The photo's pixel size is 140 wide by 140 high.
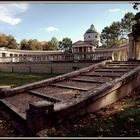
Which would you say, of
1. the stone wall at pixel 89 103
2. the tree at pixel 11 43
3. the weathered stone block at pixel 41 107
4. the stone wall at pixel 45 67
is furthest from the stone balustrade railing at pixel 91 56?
the tree at pixel 11 43

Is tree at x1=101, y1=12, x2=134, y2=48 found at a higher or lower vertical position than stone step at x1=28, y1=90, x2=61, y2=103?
higher

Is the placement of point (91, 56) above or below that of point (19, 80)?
above

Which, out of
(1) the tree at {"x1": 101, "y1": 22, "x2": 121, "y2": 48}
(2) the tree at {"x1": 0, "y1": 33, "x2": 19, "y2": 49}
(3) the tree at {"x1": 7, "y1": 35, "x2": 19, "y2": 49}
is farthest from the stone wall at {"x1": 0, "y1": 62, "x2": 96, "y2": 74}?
(1) the tree at {"x1": 101, "y1": 22, "x2": 121, "y2": 48}

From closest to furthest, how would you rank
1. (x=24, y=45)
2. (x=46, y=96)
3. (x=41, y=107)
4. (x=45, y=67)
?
(x=41, y=107), (x=46, y=96), (x=45, y=67), (x=24, y=45)

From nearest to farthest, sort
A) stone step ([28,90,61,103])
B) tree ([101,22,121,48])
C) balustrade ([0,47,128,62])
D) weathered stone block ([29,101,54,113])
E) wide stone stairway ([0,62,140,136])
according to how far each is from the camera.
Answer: weathered stone block ([29,101,54,113]) < wide stone stairway ([0,62,140,136]) < stone step ([28,90,61,103]) < balustrade ([0,47,128,62]) < tree ([101,22,121,48])

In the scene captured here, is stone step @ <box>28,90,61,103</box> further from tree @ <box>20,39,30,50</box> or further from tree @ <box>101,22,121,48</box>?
tree @ <box>20,39,30,50</box>

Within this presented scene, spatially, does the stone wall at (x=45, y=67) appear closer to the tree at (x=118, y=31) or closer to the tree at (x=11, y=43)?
the tree at (x=11, y=43)

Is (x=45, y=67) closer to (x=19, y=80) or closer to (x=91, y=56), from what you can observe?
(x=91, y=56)

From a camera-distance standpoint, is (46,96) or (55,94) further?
(55,94)

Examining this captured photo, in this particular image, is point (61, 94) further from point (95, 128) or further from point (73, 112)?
point (95, 128)

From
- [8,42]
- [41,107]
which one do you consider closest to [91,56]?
[41,107]

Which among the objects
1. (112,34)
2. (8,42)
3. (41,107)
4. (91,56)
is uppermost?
(112,34)

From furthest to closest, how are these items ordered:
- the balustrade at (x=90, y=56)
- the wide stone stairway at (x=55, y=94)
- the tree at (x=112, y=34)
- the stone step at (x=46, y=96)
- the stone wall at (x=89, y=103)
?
the tree at (x=112, y=34)
the balustrade at (x=90, y=56)
the stone step at (x=46, y=96)
the wide stone stairway at (x=55, y=94)
the stone wall at (x=89, y=103)

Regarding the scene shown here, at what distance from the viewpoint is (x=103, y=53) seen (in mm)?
20359
